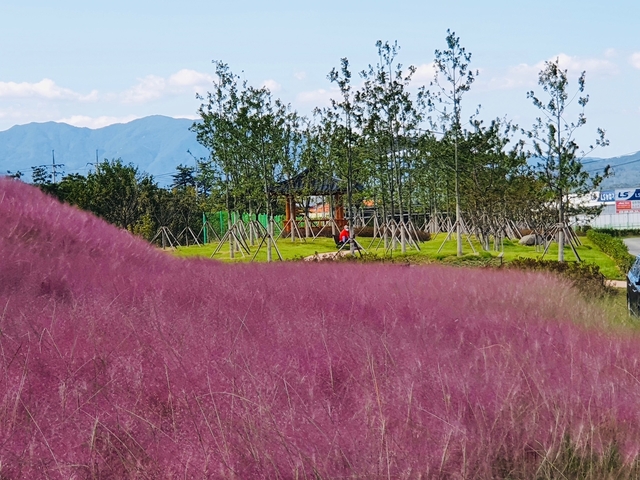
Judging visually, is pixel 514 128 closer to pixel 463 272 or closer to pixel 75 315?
pixel 463 272

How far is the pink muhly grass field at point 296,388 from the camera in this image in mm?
2510

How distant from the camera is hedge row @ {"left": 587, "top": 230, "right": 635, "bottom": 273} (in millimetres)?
17337

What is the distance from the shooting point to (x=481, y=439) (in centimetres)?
267

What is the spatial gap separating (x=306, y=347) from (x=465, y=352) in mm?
918

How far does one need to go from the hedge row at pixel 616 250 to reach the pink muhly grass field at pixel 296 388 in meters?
13.6

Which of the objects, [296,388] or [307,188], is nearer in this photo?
[296,388]

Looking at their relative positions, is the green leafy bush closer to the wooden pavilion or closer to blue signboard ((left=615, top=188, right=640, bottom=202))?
the wooden pavilion

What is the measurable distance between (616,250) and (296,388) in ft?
65.6

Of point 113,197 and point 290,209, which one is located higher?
point 113,197

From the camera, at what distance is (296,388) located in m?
3.01

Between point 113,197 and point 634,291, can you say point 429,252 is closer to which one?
point 113,197

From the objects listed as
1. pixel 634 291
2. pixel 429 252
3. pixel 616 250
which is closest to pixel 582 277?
pixel 634 291

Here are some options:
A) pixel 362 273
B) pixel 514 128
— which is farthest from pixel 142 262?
pixel 514 128

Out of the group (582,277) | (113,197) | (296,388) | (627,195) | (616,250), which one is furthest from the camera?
(627,195)
